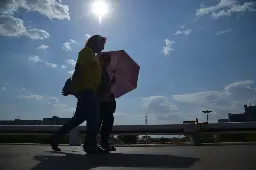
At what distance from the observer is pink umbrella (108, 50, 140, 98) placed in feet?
21.2

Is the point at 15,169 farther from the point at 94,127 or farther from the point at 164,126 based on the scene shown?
the point at 164,126

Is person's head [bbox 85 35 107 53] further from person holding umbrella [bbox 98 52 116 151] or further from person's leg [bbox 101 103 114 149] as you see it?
person's leg [bbox 101 103 114 149]

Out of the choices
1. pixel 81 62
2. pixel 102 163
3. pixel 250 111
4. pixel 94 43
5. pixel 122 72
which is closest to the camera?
pixel 102 163

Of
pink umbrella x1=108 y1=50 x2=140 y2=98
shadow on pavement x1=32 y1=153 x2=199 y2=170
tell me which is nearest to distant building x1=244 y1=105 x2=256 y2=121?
pink umbrella x1=108 y1=50 x2=140 y2=98

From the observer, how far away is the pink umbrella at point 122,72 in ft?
21.2

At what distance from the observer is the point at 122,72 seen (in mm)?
6555

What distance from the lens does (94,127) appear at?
4453 millimetres

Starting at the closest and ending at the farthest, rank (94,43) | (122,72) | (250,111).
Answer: (94,43)
(122,72)
(250,111)

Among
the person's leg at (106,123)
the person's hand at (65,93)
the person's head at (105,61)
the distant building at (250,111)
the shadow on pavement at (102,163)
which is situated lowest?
the shadow on pavement at (102,163)

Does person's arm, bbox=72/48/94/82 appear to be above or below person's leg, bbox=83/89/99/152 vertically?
above

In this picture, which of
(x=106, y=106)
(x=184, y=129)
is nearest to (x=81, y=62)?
(x=106, y=106)

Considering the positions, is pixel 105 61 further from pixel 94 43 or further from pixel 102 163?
pixel 102 163

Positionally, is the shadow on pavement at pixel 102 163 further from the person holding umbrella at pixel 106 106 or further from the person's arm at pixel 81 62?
the person holding umbrella at pixel 106 106

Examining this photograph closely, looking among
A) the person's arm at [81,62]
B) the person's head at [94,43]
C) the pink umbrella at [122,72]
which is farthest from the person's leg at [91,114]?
the pink umbrella at [122,72]
